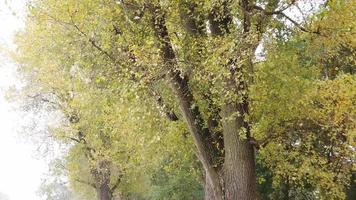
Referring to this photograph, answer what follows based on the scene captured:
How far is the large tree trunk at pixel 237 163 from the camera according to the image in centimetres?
1015

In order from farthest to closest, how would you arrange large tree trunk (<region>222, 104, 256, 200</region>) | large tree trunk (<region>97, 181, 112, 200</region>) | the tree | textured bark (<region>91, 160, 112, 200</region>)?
1. large tree trunk (<region>97, 181, 112, 200</region>)
2. textured bark (<region>91, 160, 112, 200</region>)
3. large tree trunk (<region>222, 104, 256, 200</region>)
4. the tree

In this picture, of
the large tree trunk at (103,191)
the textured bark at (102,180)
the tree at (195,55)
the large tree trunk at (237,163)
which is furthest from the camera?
the large tree trunk at (103,191)

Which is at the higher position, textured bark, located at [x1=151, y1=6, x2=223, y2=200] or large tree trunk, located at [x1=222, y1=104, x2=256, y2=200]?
textured bark, located at [x1=151, y1=6, x2=223, y2=200]

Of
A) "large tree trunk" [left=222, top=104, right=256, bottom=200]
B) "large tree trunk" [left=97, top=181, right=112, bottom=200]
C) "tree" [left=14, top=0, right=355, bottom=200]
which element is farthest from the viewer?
"large tree trunk" [left=97, top=181, right=112, bottom=200]

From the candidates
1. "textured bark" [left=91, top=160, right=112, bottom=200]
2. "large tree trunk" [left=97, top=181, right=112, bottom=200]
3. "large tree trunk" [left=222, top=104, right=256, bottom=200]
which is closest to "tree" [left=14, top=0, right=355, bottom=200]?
"large tree trunk" [left=222, top=104, right=256, bottom=200]

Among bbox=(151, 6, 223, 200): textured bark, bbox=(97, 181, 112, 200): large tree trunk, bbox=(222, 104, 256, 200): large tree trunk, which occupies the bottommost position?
bbox=(222, 104, 256, 200): large tree trunk

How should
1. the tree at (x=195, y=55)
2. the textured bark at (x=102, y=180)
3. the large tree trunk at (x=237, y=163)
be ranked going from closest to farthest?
the tree at (x=195, y=55)
the large tree trunk at (x=237, y=163)
the textured bark at (x=102, y=180)

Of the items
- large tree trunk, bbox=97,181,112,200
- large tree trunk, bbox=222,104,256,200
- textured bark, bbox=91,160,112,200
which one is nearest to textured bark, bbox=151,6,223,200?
large tree trunk, bbox=222,104,256,200

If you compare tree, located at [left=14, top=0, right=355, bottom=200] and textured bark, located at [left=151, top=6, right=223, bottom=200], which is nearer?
tree, located at [left=14, top=0, right=355, bottom=200]

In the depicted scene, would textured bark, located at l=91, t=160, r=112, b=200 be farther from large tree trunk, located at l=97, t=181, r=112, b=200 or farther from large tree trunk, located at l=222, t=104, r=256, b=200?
large tree trunk, located at l=222, t=104, r=256, b=200

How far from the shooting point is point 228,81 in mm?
10242

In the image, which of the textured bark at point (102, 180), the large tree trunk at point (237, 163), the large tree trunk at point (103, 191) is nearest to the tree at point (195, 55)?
the large tree trunk at point (237, 163)

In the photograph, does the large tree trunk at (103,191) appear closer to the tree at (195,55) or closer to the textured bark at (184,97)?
the tree at (195,55)

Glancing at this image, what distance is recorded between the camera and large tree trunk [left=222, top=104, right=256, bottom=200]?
33.3 ft
